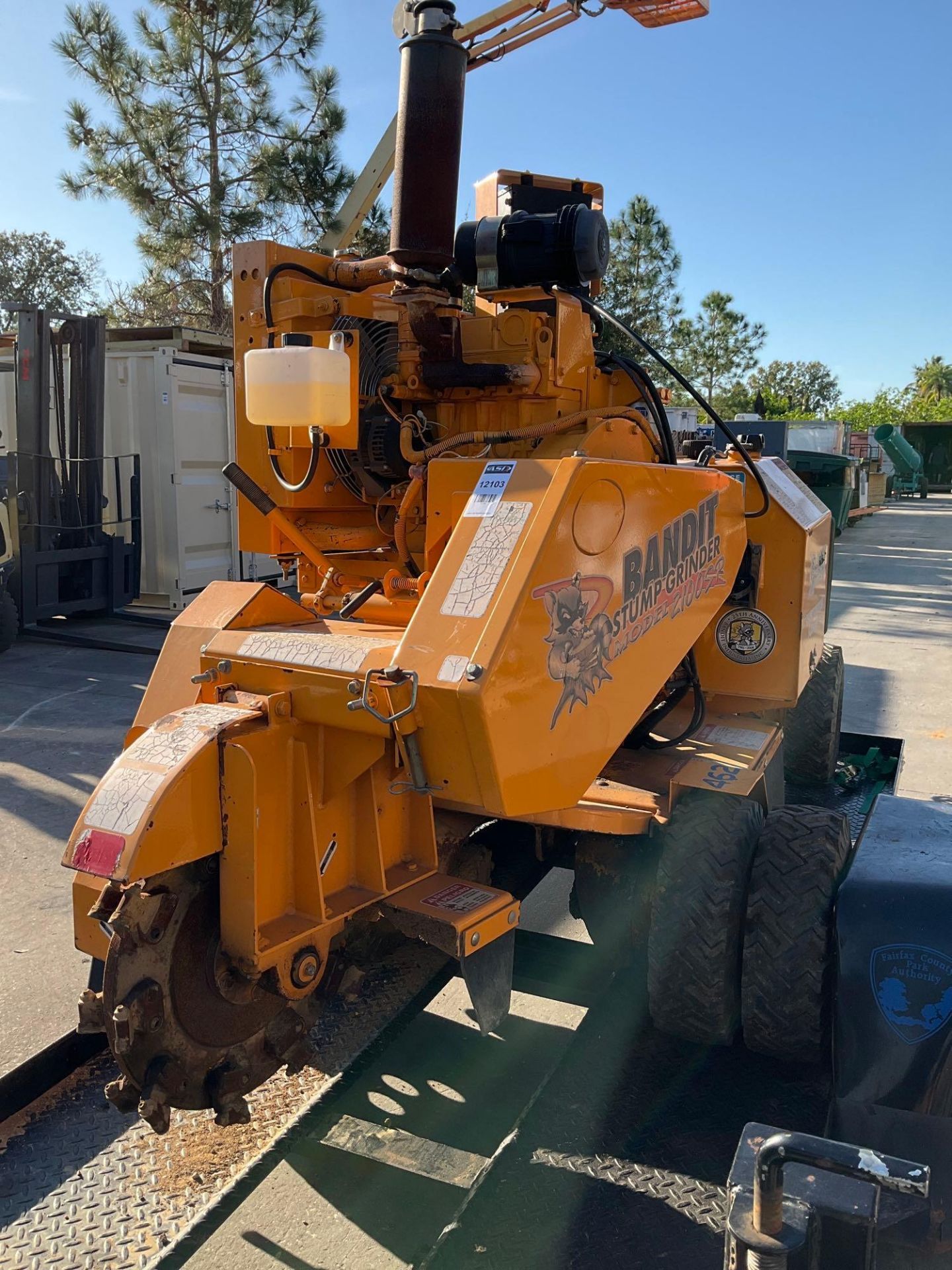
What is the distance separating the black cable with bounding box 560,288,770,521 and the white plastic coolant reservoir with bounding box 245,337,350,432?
2.93 ft

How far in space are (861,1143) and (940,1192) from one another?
0.22 metres

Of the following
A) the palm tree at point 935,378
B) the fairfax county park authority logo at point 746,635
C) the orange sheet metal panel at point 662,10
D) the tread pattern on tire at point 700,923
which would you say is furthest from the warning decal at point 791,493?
the palm tree at point 935,378

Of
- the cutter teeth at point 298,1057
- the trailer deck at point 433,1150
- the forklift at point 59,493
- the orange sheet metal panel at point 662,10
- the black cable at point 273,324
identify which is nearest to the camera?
the trailer deck at point 433,1150

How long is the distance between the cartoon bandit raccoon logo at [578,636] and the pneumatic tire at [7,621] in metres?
7.16

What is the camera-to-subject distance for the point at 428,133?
2824 millimetres

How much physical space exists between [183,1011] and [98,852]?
408 millimetres

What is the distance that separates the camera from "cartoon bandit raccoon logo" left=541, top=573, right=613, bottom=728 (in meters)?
2.19

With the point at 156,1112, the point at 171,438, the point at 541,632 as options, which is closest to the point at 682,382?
the point at 541,632

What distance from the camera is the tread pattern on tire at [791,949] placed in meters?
2.65

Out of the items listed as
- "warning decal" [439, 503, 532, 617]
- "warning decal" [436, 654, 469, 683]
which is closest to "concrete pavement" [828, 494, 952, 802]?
"warning decal" [439, 503, 532, 617]

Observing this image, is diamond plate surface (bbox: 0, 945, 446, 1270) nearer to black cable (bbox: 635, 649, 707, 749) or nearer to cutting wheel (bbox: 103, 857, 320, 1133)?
cutting wheel (bbox: 103, 857, 320, 1133)

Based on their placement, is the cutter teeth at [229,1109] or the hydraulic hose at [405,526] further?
the hydraulic hose at [405,526]

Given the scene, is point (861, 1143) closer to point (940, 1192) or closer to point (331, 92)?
point (940, 1192)

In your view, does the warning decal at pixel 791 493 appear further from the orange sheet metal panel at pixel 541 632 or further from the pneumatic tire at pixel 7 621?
the pneumatic tire at pixel 7 621
